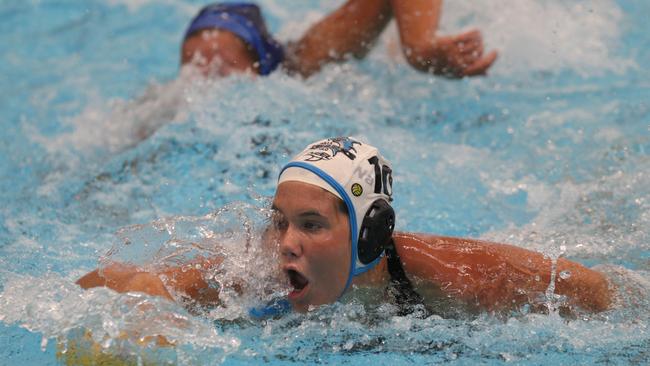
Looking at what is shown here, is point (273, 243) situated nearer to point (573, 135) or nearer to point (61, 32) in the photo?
point (573, 135)

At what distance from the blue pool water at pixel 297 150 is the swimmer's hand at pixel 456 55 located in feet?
1.27

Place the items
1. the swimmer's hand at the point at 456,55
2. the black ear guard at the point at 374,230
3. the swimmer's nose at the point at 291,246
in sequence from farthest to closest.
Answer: the swimmer's hand at the point at 456,55 < the black ear guard at the point at 374,230 < the swimmer's nose at the point at 291,246

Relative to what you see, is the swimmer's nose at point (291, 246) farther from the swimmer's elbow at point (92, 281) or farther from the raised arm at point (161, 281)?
the swimmer's elbow at point (92, 281)

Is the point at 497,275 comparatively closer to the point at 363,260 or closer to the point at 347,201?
the point at 363,260

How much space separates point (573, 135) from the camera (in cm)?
499

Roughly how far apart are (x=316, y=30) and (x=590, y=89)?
1.73m

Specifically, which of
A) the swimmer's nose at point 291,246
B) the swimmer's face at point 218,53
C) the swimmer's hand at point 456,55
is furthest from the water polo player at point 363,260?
the swimmer's face at point 218,53

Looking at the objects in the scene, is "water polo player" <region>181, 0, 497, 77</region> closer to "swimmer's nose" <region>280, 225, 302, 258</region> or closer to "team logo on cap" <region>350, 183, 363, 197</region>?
"team logo on cap" <region>350, 183, 363, 197</region>

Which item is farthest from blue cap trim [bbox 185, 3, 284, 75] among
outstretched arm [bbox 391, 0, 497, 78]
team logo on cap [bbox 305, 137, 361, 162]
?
team logo on cap [bbox 305, 137, 361, 162]

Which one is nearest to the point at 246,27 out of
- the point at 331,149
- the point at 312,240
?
the point at 331,149

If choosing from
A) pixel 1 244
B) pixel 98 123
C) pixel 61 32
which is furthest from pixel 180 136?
pixel 61 32

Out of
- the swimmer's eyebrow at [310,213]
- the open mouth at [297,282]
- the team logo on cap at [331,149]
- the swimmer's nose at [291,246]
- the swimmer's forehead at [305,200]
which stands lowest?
the open mouth at [297,282]

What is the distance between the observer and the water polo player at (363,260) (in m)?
2.93

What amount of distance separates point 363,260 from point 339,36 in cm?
268
